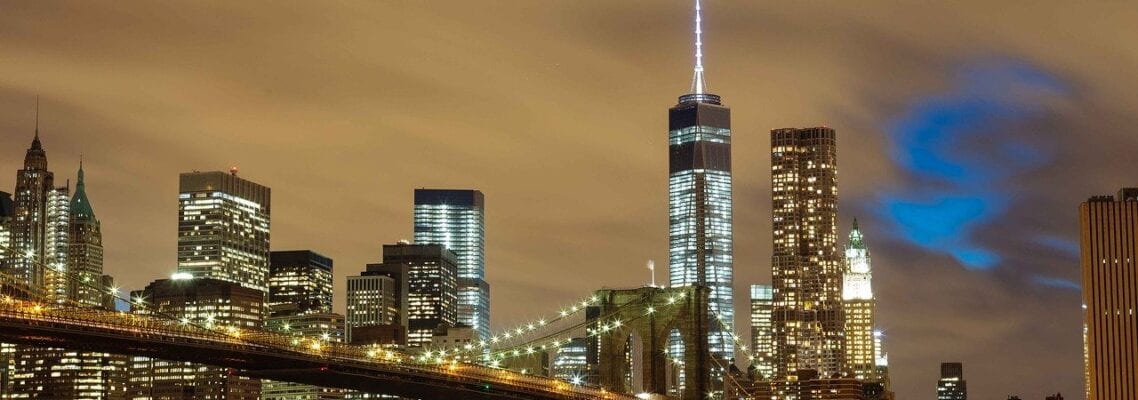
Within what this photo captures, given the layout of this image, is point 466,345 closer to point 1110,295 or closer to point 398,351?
point 398,351

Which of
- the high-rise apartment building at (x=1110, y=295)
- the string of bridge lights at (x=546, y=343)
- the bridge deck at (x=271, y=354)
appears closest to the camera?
the bridge deck at (x=271, y=354)

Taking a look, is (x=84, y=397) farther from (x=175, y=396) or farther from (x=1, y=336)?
(x=1, y=336)

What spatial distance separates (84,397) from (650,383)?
252 ft

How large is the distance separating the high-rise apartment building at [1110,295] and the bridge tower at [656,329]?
190ft

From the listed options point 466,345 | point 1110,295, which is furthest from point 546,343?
point 1110,295

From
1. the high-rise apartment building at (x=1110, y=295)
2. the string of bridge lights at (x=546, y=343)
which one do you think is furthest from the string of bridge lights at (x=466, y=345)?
the high-rise apartment building at (x=1110, y=295)

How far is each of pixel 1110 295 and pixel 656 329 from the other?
6352 cm

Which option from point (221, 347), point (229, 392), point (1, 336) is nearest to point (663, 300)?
point (221, 347)

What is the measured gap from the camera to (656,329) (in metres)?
123

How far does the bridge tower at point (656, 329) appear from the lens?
4786 inches

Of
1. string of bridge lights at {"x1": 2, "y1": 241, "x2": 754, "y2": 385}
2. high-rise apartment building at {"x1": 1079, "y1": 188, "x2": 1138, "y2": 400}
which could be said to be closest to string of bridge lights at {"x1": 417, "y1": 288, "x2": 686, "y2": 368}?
string of bridge lights at {"x1": 2, "y1": 241, "x2": 754, "y2": 385}

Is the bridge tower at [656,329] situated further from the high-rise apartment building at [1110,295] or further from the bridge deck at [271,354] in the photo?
the high-rise apartment building at [1110,295]

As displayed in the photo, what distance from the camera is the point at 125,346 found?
9381cm

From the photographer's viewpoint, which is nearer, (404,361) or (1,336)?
(1,336)
